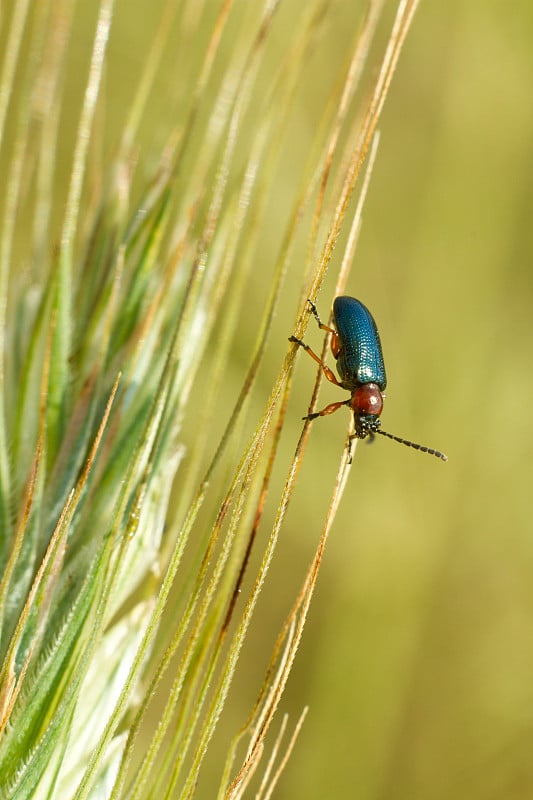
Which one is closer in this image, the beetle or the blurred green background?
the beetle

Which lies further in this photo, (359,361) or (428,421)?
(428,421)

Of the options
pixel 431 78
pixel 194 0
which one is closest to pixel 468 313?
pixel 431 78

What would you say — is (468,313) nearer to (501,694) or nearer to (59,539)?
(501,694)

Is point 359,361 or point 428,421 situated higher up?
point 359,361

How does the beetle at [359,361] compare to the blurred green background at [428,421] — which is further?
the blurred green background at [428,421]
